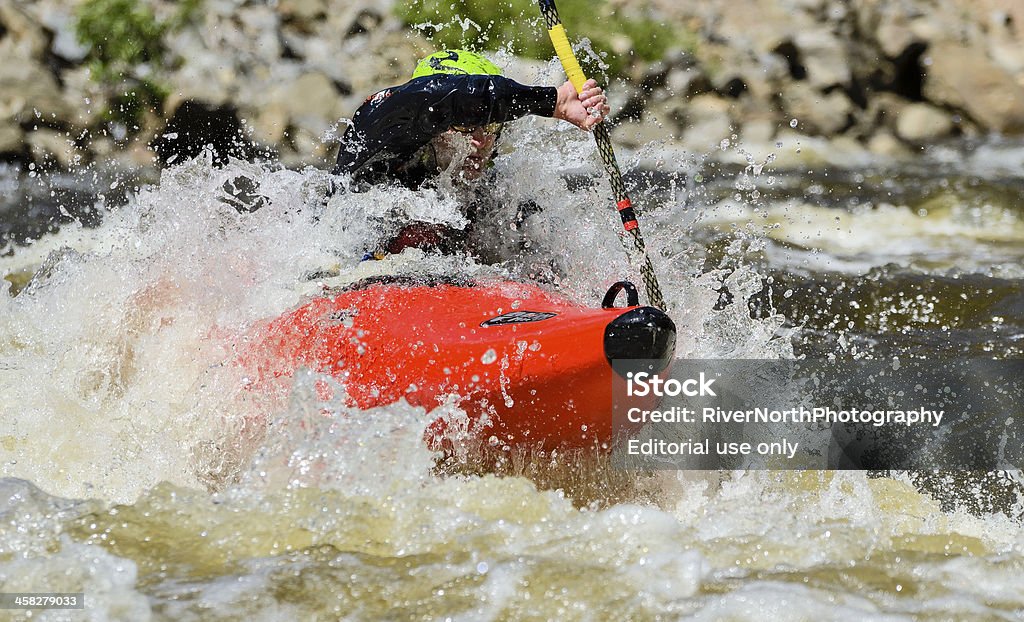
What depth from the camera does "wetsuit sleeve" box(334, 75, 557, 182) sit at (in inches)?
129

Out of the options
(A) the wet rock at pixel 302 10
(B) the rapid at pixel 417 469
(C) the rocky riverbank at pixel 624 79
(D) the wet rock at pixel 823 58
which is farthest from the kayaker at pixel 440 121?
(A) the wet rock at pixel 302 10

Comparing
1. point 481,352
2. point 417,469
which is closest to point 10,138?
point 481,352

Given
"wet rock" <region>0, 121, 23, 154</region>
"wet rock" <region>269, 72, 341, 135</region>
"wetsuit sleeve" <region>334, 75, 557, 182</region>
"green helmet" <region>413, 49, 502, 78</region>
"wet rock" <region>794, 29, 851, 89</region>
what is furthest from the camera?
"wet rock" <region>269, 72, 341, 135</region>

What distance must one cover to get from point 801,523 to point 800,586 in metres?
0.32

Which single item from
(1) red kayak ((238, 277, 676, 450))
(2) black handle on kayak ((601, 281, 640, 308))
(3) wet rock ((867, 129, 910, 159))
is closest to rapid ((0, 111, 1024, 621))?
(1) red kayak ((238, 277, 676, 450))

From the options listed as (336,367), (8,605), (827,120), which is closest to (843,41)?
(827,120)

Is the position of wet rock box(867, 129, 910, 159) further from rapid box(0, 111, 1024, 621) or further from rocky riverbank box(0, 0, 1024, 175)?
rapid box(0, 111, 1024, 621)

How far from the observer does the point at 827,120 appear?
7.49 m

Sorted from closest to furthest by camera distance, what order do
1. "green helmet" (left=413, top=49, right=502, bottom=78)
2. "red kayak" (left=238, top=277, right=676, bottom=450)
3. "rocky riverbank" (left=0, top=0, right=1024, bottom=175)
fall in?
"red kayak" (left=238, top=277, right=676, bottom=450), "green helmet" (left=413, top=49, right=502, bottom=78), "rocky riverbank" (left=0, top=0, right=1024, bottom=175)

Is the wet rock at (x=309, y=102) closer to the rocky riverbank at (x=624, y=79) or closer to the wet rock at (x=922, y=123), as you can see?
the rocky riverbank at (x=624, y=79)

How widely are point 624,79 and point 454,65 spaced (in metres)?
4.53

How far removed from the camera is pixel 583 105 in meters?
3.33

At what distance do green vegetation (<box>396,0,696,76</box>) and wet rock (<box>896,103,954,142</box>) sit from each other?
5.38 feet

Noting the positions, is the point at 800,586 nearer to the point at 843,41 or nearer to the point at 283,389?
the point at 283,389
